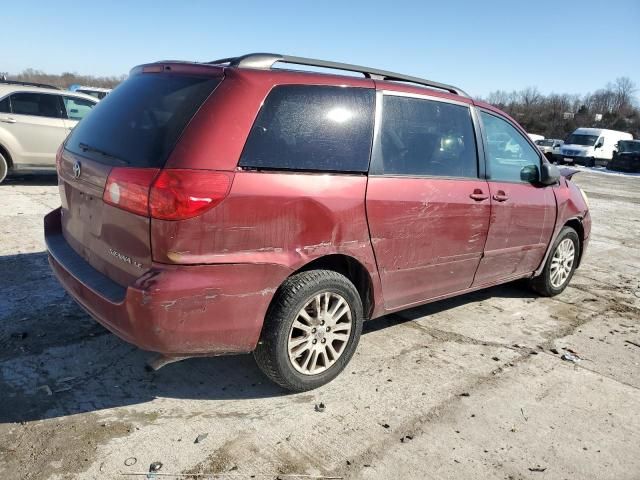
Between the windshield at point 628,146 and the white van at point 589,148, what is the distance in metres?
1.30

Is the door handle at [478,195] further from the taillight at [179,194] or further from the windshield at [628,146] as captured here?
the windshield at [628,146]

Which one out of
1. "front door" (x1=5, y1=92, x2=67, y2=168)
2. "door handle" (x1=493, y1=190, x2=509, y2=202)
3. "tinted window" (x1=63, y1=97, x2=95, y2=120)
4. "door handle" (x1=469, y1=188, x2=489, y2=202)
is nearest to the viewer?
"door handle" (x1=469, y1=188, x2=489, y2=202)

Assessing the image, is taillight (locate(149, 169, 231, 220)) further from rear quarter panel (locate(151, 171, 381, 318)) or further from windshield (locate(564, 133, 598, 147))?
windshield (locate(564, 133, 598, 147))

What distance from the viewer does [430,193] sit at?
359 cm

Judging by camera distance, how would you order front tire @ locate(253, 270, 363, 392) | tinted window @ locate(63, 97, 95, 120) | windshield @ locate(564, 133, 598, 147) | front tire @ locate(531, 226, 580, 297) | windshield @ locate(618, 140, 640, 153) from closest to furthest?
front tire @ locate(253, 270, 363, 392) → front tire @ locate(531, 226, 580, 297) → tinted window @ locate(63, 97, 95, 120) → windshield @ locate(618, 140, 640, 153) → windshield @ locate(564, 133, 598, 147)

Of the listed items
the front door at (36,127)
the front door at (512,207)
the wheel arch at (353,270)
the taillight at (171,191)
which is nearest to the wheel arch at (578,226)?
the front door at (512,207)

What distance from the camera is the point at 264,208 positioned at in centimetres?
273

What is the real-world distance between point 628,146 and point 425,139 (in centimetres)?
3269

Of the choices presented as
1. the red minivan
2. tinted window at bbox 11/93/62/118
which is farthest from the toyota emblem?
tinted window at bbox 11/93/62/118

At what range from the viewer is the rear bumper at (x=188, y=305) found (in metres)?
2.55

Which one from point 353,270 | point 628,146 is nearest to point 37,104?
point 353,270

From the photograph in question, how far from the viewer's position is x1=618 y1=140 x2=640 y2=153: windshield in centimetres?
3056

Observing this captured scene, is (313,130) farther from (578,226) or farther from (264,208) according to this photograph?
(578,226)

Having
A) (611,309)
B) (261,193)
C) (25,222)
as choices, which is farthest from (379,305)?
(25,222)
